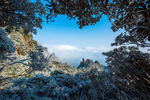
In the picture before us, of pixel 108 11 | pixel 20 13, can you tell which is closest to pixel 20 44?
pixel 20 13

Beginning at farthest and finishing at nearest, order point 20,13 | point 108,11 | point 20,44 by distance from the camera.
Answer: point 20,44 < point 20,13 < point 108,11

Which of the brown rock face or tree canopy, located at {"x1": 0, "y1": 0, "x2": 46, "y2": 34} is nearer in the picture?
tree canopy, located at {"x1": 0, "y1": 0, "x2": 46, "y2": 34}

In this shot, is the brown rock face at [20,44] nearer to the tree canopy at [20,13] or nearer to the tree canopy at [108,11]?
the tree canopy at [20,13]

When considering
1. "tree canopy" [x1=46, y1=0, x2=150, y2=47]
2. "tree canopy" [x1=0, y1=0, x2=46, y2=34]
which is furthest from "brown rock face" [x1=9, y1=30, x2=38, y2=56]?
"tree canopy" [x1=46, y1=0, x2=150, y2=47]

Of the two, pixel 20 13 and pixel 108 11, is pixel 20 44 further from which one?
pixel 108 11

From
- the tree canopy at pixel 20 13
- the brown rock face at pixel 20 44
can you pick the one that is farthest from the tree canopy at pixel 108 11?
the brown rock face at pixel 20 44

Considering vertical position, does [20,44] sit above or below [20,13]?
below

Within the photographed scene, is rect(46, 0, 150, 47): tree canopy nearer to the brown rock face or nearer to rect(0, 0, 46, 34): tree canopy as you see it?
rect(0, 0, 46, 34): tree canopy

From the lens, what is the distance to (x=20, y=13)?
4.35 meters

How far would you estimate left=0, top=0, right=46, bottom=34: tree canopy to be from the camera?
3912 mm

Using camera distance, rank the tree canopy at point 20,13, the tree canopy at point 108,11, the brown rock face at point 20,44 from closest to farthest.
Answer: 1. the tree canopy at point 108,11
2. the tree canopy at point 20,13
3. the brown rock face at point 20,44

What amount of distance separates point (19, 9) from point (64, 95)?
5663 mm

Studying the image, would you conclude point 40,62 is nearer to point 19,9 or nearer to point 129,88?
point 19,9

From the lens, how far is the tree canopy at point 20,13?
12.8ft
